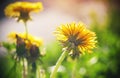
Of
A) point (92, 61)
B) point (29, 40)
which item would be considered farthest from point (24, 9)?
point (92, 61)

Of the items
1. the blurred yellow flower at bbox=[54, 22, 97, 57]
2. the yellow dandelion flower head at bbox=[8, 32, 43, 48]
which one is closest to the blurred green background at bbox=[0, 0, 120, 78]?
the yellow dandelion flower head at bbox=[8, 32, 43, 48]

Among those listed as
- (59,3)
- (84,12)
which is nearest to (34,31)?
(59,3)

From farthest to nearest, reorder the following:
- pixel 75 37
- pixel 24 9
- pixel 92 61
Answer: pixel 92 61
pixel 24 9
pixel 75 37

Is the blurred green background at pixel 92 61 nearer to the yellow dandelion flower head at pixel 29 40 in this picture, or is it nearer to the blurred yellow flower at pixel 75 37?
the yellow dandelion flower head at pixel 29 40

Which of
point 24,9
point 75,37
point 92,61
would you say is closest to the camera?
point 75,37

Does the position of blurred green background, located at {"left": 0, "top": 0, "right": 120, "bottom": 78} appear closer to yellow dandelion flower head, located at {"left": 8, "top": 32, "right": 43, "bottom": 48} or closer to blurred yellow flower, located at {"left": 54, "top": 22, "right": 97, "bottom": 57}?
yellow dandelion flower head, located at {"left": 8, "top": 32, "right": 43, "bottom": 48}

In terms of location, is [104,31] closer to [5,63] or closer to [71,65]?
[71,65]

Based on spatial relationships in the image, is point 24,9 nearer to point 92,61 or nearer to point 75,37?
point 75,37

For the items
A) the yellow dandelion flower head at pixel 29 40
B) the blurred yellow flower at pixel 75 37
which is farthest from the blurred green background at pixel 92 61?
the blurred yellow flower at pixel 75 37
